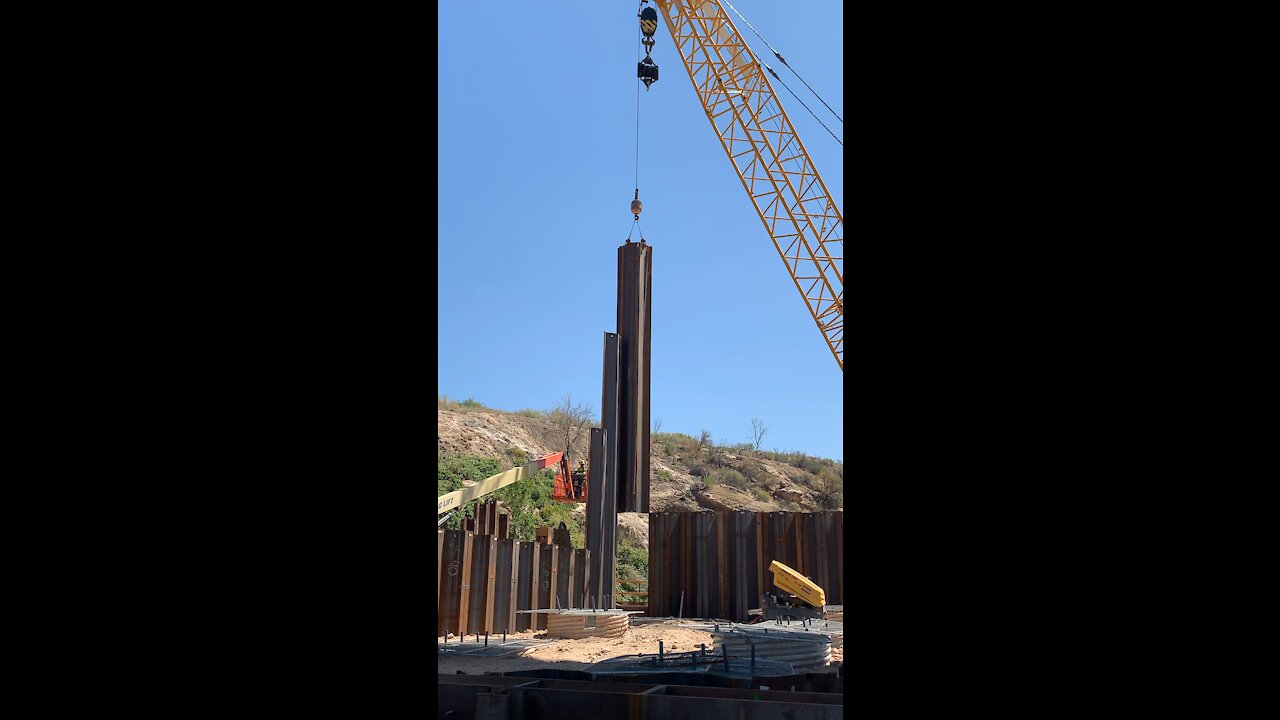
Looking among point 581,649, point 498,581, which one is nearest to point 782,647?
point 581,649

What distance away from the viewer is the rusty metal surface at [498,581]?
1562 cm

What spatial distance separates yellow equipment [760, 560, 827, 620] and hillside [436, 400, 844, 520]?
24.2m

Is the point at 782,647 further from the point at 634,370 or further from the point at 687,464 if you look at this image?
the point at 687,464

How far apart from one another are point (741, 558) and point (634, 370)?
498cm

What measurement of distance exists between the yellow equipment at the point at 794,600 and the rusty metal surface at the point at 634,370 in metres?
3.92

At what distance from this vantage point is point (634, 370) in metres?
20.4

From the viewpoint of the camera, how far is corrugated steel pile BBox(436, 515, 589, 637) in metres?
15.6

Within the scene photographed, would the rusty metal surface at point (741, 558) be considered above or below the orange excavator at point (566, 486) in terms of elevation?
below

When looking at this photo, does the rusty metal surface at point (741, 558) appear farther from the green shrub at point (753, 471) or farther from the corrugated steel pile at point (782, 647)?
the green shrub at point (753, 471)

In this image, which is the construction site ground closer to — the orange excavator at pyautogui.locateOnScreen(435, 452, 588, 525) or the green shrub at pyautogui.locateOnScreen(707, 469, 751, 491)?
the orange excavator at pyautogui.locateOnScreen(435, 452, 588, 525)

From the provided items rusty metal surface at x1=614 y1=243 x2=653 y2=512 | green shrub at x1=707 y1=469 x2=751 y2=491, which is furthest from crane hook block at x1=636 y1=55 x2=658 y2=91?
green shrub at x1=707 y1=469 x2=751 y2=491

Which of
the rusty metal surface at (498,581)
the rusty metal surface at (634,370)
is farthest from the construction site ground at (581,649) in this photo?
the rusty metal surface at (634,370)
